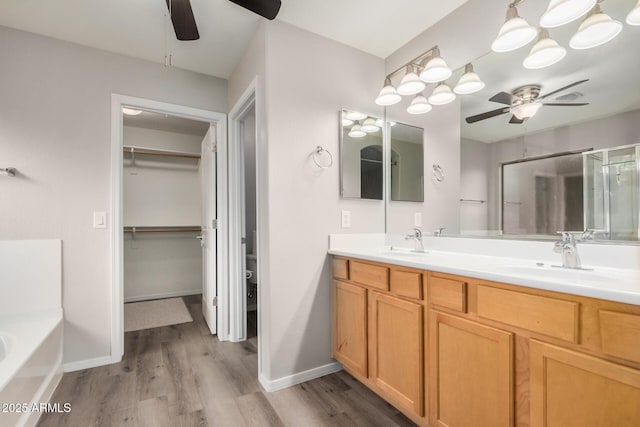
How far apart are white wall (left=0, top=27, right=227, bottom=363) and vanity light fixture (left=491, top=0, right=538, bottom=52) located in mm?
2548

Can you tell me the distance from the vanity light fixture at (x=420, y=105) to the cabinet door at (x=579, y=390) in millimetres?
1620

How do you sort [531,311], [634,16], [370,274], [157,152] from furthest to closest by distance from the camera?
[157,152]
[370,274]
[634,16]
[531,311]

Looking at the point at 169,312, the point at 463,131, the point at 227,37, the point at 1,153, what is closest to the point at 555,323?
the point at 463,131

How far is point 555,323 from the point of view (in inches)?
37.4

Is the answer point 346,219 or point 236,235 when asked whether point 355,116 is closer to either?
point 346,219

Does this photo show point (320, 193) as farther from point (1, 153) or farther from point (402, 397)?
point (1, 153)

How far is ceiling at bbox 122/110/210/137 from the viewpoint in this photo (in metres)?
3.48

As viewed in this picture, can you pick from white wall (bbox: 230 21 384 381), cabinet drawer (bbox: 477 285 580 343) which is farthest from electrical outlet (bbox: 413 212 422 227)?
cabinet drawer (bbox: 477 285 580 343)

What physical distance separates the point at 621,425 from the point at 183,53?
3.06 m

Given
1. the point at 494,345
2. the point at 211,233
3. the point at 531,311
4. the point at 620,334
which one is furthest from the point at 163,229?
the point at 620,334

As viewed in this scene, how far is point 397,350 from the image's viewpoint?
1545 millimetres

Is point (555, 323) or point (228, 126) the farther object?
point (228, 126)

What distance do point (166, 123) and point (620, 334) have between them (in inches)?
168

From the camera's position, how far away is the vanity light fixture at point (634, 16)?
117 cm
